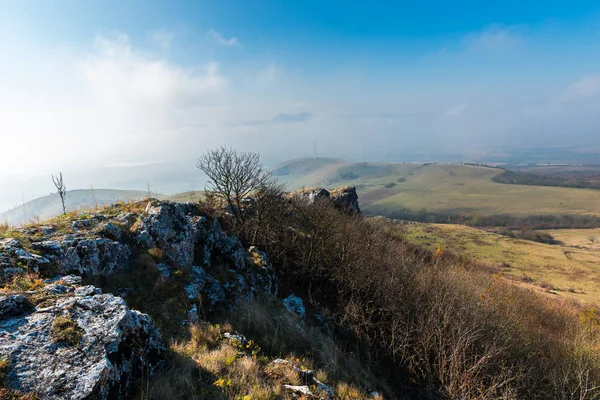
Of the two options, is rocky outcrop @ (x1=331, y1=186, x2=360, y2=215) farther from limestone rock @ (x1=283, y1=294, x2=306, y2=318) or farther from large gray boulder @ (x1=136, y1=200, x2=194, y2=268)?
large gray boulder @ (x1=136, y1=200, x2=194, y2=268)

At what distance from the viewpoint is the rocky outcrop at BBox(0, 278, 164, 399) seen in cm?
436

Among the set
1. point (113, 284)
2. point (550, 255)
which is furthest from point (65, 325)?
point (550, 255)

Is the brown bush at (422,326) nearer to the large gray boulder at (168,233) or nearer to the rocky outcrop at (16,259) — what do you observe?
the large gray boulder at (168,233)


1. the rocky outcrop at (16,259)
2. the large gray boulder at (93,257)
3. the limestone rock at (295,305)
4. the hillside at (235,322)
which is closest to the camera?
the hillside at (235,322)

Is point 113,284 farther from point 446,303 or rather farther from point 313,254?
point 446,303

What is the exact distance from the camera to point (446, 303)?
1485cm

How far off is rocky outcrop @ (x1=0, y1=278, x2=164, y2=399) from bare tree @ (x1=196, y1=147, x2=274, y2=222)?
1417cm

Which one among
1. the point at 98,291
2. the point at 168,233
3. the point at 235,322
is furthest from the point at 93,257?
the point at 235,322

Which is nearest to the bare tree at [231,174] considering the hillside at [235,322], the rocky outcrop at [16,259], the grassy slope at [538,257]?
the hillside at [235,322]

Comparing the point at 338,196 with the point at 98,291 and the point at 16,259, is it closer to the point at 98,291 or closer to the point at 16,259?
the point at 98,291

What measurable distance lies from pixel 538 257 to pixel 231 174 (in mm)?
104274

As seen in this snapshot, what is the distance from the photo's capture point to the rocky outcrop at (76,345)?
436cm

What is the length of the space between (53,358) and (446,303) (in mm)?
16844

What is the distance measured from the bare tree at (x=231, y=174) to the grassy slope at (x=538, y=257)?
6212 cm
